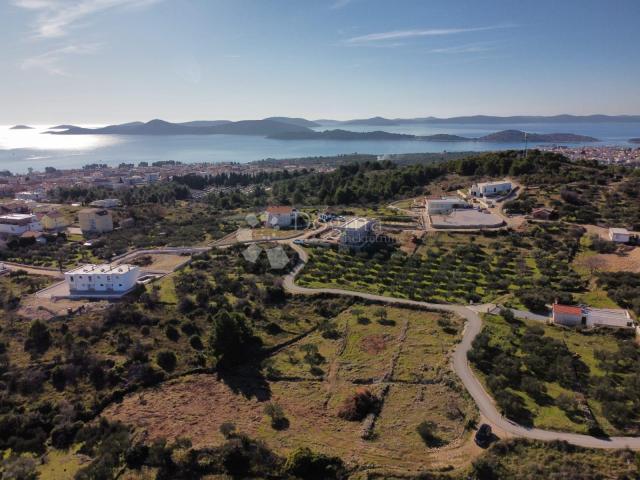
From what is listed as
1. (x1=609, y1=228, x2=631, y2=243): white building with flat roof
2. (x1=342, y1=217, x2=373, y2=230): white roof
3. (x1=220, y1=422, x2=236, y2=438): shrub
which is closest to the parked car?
(x1=220, y1=422, x2=236, y2=438): shrub

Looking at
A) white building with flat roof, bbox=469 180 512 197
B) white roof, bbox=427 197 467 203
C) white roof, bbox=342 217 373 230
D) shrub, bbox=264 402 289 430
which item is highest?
white building with flat roof, bbox=469 180 512 197

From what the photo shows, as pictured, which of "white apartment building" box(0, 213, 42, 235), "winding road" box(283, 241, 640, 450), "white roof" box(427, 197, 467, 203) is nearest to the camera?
"winding road" box(283, 241, 640, 450)

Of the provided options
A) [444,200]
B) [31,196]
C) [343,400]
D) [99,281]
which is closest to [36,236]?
[99,281]

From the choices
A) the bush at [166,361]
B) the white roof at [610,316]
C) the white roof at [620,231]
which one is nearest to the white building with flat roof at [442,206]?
the white roof at [620,231]

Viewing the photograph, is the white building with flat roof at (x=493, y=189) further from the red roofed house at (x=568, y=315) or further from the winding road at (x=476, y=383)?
the red roofed house at (x=568, y=315)

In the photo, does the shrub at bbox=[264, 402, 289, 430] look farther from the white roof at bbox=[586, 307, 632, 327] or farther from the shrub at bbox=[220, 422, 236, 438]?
the white roof at bbox=[586, 307, 632, 327]

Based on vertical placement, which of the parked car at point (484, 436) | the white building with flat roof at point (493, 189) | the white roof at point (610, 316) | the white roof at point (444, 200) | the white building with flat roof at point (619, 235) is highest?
the white building with flat roof at point (493, 189)
